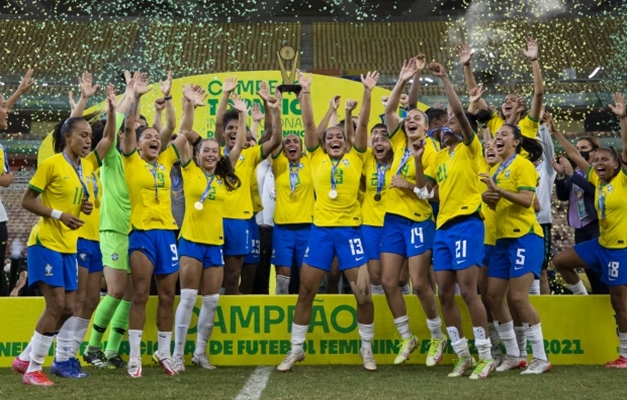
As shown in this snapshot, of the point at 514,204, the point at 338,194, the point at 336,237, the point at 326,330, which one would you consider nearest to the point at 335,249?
the point at 336,237

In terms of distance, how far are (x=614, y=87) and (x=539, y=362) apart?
24.1m

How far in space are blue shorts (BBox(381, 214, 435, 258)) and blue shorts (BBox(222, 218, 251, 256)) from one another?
1324 millimetres

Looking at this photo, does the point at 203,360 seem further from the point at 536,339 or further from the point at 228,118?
the point at 536,339

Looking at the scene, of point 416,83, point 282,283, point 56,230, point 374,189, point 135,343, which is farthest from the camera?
point 282,283

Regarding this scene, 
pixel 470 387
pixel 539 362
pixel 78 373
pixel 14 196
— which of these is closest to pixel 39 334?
pixel 78 373

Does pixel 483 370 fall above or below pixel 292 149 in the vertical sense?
below

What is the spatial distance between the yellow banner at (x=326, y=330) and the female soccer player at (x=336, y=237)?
1.50 feet

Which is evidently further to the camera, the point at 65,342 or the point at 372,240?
the point at 372,240

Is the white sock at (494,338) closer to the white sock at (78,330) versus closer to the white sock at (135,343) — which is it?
the white sock at (135,343)

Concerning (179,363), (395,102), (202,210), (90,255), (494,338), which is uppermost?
(395,102)

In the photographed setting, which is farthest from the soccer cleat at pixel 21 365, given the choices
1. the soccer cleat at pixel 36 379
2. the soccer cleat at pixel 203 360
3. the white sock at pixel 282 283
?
the white sock at pixel 282 283

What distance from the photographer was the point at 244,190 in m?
7.49

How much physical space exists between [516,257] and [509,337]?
62cm

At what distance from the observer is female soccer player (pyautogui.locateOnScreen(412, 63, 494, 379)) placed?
6.07 meters
